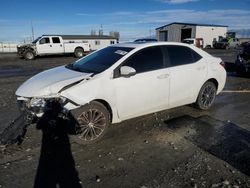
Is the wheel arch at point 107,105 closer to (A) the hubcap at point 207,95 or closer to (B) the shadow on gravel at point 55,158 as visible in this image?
(B) the shadow on gravel at point 55,158

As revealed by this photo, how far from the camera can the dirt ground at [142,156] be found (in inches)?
137

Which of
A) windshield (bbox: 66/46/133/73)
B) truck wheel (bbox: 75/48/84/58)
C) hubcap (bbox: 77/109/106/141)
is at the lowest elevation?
hubcap (bbox: 77/109/106/141)

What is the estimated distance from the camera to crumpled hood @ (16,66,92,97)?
4.30m

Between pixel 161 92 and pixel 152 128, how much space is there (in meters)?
0.78

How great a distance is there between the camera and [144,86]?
5.03m

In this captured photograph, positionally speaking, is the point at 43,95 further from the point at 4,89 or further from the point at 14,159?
the point at 4,89

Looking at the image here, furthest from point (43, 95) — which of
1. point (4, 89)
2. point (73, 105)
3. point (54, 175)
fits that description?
point (4, 89)

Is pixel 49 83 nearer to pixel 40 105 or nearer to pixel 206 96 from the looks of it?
pixel 40 105

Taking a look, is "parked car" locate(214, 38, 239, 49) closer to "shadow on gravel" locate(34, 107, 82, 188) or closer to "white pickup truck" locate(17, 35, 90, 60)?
"white pickup truck" locate(17, 35, 90, 60)

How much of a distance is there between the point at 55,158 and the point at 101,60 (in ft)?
7.34

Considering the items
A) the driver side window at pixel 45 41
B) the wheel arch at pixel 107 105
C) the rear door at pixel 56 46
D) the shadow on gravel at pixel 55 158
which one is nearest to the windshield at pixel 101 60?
the wheel arch at pixel 107 105

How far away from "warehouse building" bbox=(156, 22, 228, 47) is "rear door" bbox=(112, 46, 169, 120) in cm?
5043

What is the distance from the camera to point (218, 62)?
260 inches

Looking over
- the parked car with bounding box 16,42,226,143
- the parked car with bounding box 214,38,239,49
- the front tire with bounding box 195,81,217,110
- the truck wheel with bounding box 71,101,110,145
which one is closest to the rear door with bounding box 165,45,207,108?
the parked car with bounding box 16,42,226,143
